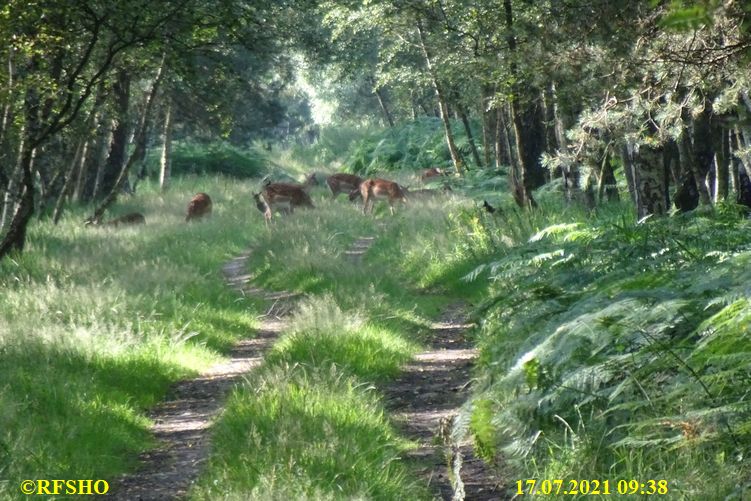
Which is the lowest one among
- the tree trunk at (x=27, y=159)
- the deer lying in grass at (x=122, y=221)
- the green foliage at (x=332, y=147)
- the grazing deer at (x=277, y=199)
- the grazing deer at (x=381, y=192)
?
the green foliage at (x=332, y=147)

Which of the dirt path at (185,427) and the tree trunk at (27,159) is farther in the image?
the tree trunk at (27,159)

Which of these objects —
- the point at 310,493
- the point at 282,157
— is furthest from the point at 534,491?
the point at 282,157

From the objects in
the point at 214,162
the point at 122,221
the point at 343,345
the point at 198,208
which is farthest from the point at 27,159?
the point at 214,162

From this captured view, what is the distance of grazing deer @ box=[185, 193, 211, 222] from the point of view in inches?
1056

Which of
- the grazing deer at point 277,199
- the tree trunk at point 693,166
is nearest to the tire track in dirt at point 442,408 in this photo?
the tree trunk at point 693,166

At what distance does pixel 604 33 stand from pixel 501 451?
7505 millimetres

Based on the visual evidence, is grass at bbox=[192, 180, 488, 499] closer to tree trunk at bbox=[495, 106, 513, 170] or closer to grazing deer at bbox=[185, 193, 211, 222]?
grazing deer at bbox=[185, 193, 211, 222]

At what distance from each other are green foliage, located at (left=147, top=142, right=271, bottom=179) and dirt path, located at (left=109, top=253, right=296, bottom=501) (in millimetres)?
33814

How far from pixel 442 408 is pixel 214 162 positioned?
40111 mm

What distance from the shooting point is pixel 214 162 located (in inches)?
1891

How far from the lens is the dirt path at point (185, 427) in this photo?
723 centimetres

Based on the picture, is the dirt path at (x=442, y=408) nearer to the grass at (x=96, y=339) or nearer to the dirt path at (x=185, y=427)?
the dirt path at (x=185, y=427)

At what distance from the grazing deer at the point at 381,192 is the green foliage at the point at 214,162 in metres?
17.5

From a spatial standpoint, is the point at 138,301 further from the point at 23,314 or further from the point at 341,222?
the point at 341,222
